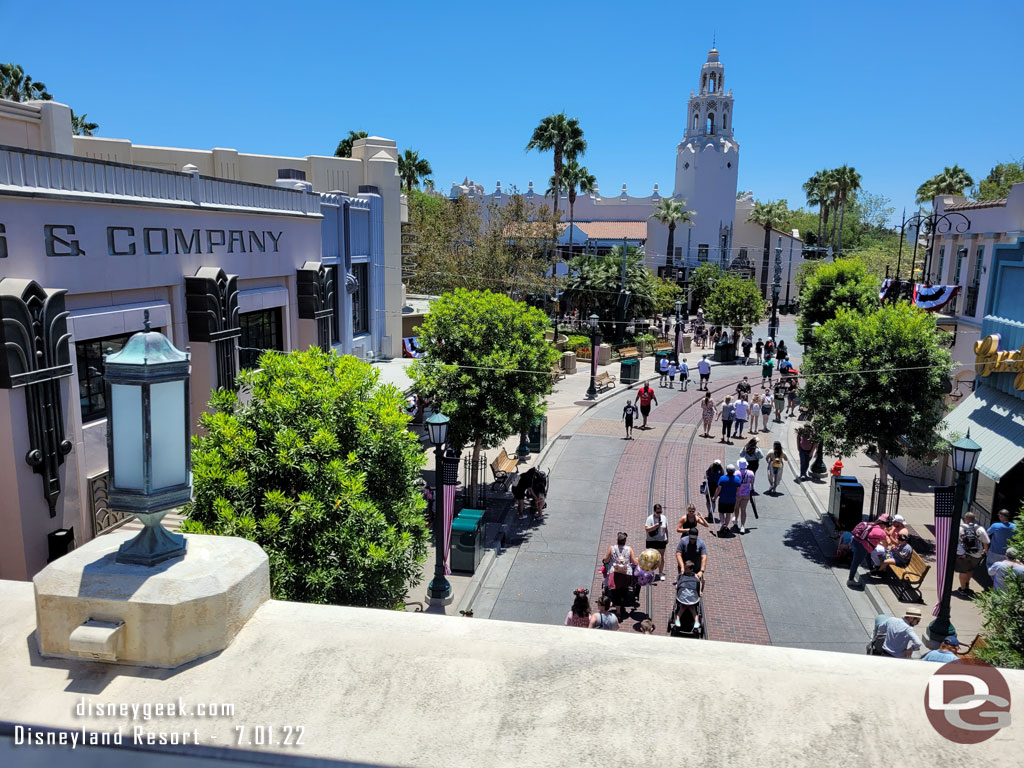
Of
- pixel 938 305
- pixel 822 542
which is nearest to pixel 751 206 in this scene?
pixel 938 305

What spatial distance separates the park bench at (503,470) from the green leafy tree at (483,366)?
1.73 meters

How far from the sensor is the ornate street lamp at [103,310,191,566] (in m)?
3.47

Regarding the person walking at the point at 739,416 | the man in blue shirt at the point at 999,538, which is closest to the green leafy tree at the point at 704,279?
the person walking at the point at 739,416


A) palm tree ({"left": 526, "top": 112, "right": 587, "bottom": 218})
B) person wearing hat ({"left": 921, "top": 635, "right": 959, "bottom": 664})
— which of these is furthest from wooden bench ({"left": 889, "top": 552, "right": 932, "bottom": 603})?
palm tree ({"left": 526, "top": 112, "right": 587, "bottom": 218})

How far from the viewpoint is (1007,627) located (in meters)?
6.88

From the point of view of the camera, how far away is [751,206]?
78.6 m

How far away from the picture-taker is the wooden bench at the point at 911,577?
39.6 feet

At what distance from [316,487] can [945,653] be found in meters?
6.09

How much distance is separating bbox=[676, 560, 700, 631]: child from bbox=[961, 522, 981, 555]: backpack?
5387 mm

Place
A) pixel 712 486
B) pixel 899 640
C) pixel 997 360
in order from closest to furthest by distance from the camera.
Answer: pixel 899 640, pixel 997 360, pixel 712 486

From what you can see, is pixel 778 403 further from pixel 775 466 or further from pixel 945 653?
pixel 945 653

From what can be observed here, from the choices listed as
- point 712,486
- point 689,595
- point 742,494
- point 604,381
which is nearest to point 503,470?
point 712,486

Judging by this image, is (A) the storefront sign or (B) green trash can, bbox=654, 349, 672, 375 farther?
(B) green trash can, bbox=654, 349, 672, 375

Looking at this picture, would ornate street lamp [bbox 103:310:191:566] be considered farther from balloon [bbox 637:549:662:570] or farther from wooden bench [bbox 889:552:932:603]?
wooden bench [bbox 889:552:932:603]
